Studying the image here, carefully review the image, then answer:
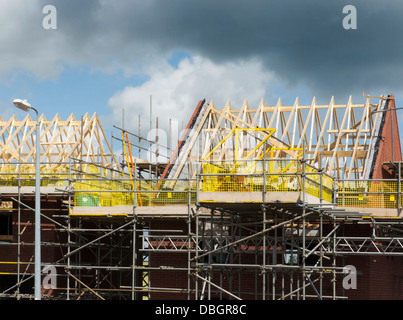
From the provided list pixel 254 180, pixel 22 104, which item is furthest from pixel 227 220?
pixel 22 104

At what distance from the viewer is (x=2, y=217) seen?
36188mm

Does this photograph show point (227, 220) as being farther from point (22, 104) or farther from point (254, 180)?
point (22, 104)

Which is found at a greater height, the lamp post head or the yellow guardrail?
the lamp post head

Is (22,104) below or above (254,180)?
above

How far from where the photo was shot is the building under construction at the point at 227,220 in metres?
26.5

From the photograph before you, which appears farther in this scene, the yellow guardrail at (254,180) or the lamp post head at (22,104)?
the yellow guardrail at (254,180)

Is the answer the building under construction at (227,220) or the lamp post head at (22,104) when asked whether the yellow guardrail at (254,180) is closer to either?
the building under construction at (227,220)

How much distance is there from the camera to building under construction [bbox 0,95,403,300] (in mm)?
26469

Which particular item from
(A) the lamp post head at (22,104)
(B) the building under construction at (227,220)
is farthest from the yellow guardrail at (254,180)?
(A) the lamp post head at (22,104)

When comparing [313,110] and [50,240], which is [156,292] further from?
[313,110]

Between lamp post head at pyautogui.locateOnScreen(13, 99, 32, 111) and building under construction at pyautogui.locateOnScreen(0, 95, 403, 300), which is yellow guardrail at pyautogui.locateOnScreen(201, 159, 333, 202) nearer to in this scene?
building under construction at pyautogui.locateOnScreen(0, 95, 403, 300)

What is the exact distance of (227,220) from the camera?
30.9 m

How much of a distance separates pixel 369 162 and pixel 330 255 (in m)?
4.94

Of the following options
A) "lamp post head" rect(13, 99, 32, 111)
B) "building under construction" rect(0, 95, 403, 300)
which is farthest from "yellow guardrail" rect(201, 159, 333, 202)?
"lamp post head" rect(13, 99, 32, 111)
